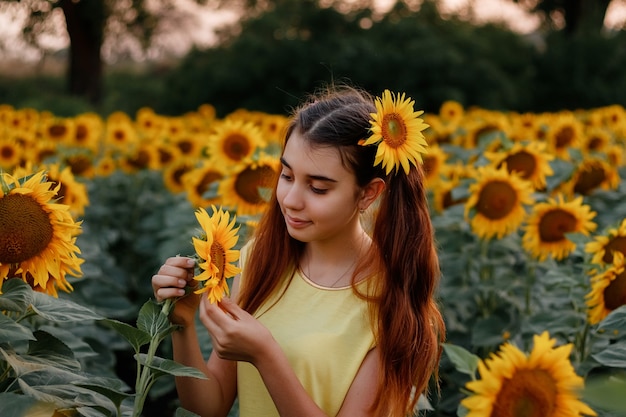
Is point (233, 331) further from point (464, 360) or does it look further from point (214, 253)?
point (464, 360)

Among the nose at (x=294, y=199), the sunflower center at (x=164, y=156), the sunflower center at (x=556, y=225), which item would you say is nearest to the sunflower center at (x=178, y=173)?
the sunflower center at (x=164, y=156)

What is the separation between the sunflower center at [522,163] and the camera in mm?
3783

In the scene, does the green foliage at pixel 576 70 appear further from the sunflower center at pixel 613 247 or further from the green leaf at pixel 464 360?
the green leaf at pixel 464 360

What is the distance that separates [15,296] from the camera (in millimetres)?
1664

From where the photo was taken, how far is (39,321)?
2.45 metres

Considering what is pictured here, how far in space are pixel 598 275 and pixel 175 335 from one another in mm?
1226

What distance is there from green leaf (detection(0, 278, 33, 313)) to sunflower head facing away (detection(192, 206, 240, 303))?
34cm

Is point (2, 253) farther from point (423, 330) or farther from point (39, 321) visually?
point (423, 330)

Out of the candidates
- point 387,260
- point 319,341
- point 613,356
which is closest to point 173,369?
point 319,341

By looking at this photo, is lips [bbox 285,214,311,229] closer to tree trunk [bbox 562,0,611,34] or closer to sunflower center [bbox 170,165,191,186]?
sunflower center [bbox 170,165,191,186]

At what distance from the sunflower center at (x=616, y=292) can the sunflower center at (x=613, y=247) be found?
18 cm

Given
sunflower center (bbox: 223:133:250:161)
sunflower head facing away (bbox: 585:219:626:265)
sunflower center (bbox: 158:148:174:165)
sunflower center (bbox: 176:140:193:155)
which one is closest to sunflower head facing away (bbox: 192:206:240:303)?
sunflower head facing away (bbox: 585:219:626:265)

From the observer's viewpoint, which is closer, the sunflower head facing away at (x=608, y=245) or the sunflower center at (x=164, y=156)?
the sunflower head facing away at (x=608, y=245)

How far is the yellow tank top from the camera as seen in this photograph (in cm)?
197
